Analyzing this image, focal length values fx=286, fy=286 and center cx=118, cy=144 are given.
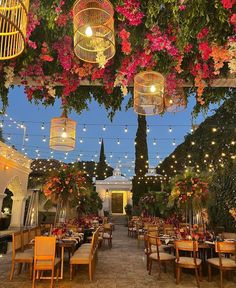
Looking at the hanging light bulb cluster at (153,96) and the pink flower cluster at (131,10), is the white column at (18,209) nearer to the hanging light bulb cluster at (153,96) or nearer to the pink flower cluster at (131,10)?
the hanging light bulb cluster at (153,96)

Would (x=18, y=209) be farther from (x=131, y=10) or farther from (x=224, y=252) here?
(x=131, y=10)

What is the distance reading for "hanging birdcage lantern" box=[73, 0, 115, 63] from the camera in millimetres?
2479

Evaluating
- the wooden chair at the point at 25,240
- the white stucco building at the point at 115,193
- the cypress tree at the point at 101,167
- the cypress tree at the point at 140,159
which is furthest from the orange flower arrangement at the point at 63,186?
the cypress tree at the point at 101,167

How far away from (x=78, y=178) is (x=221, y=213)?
6.54 m

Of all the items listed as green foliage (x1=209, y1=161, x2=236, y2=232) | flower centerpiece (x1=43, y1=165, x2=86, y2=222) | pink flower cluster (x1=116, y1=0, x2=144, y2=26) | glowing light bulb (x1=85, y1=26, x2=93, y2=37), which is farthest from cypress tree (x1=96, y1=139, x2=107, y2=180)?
glowing light bulb (x1=85, y1=26, x2=93, y2=37)

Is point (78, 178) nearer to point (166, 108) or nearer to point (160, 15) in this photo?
point (166, 108)

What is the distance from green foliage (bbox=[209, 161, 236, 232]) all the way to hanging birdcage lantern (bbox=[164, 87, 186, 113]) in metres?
7.29

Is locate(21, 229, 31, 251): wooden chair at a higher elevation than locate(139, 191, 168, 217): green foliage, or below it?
below

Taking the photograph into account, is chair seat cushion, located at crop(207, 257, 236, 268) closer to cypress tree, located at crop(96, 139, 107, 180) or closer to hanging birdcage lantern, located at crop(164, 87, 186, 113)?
hanging birdcage lantern, located at crop(164, 87, 186, 113)

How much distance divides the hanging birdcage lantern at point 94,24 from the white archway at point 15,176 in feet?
27.4

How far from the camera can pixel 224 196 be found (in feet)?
37.4

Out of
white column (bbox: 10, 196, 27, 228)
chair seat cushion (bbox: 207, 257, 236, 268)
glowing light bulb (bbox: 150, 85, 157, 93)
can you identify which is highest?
glowing light bulb (bbox: 150, 85, 157, 93)

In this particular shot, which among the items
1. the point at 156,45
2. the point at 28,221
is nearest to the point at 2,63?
the point at 156,45

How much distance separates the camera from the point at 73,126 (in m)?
4.52
